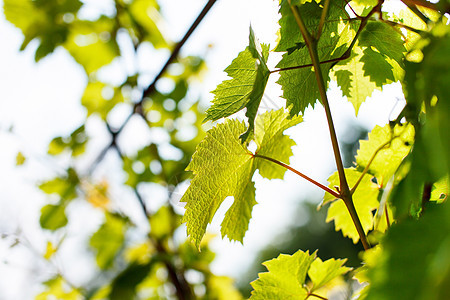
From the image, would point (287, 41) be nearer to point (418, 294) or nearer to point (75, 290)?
point (418, 294)

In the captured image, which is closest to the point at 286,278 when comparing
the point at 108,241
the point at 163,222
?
the point at 163,222

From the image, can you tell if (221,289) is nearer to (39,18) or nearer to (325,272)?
(325,272)

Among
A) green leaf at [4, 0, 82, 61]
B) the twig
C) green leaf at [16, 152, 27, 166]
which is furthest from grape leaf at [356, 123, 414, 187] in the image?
green leaf at [16, 152, 27, 166]

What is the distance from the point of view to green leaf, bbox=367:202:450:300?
5.5 inches

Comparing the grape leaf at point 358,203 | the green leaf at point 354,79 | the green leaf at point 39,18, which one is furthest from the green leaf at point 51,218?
the green leaf at point 354,79

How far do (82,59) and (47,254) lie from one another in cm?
69

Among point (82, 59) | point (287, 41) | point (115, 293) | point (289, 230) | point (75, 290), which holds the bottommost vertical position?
point (289, 230)

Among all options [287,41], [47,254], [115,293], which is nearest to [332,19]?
[287,41]

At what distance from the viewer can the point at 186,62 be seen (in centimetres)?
157

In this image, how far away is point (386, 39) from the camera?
1.38 ft

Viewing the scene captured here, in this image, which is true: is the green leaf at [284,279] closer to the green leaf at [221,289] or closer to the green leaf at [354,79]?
the green leaf at [354,79]

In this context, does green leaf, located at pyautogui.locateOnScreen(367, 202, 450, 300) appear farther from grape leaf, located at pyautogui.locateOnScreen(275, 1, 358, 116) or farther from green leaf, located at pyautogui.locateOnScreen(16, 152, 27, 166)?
green leaf, located at pyautogui.locateOnScreen(16, 152, 27, 166)

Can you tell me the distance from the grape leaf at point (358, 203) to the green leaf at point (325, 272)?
0.04 metres

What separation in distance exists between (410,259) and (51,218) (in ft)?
4.93
